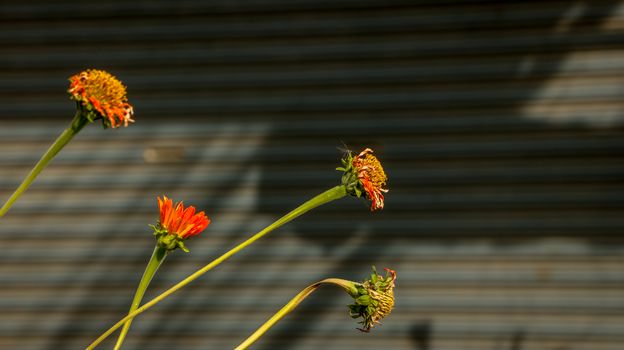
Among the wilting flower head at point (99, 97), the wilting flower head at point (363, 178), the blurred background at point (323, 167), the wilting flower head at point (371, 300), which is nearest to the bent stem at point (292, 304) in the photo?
the wilting flower head at point (371, 300)

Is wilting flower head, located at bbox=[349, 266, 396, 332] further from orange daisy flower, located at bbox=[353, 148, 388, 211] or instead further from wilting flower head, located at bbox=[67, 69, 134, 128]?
wilting flower head, located at bbox=[67, 69, 134, 128]

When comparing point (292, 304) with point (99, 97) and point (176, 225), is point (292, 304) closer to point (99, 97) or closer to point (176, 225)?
point (176, 225)

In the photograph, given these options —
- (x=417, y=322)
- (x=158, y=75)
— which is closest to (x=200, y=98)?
(x=158, y=75)

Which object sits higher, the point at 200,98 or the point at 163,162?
the point at 200,98

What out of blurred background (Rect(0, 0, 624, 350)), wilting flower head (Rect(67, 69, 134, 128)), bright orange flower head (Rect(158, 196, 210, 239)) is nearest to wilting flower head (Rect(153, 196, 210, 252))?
bright orange flower head (Rect(158, 196, 210, 239))

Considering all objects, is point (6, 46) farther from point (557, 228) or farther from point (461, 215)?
point (557, 228)

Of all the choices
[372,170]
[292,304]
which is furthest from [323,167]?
[292,304]
